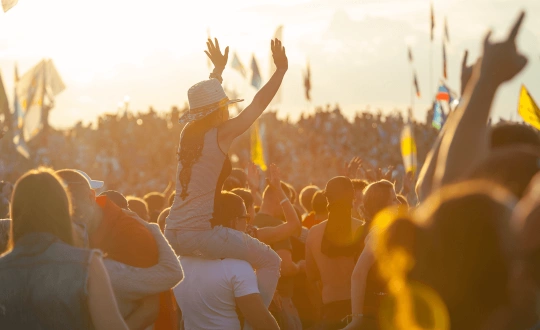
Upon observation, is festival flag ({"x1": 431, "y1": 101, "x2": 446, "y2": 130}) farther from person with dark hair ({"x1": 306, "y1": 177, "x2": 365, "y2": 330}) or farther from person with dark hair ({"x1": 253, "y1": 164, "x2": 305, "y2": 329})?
person with dark hair ({"x1": 306, "y1": 177, "x2": 365, "y2": 330})

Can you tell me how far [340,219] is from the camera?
680 cm

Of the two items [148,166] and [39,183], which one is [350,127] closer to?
[148,166]

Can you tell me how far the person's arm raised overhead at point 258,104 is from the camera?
5.42m

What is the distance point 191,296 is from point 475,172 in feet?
11.5

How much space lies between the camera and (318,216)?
864 centimetres

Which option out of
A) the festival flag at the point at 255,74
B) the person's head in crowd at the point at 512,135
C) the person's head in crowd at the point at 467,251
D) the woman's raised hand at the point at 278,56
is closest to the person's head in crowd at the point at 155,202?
the woman's raised hand at the point at 278,56

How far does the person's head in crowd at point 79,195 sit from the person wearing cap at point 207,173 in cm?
78

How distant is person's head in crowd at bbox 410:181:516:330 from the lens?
2.40 metres

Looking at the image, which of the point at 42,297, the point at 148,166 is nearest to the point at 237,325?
the point at 42,297

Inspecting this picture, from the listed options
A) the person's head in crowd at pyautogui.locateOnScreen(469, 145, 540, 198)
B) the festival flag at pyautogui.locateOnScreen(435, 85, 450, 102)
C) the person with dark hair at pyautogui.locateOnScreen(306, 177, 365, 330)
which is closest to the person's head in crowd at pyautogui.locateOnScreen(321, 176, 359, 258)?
the person with dark hair at pyautogui.locateOnScreen(306, 177, 365, 330)

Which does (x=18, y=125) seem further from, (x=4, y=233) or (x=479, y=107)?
(x=479, y=107)

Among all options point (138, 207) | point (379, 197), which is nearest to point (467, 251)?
point (379, 197)

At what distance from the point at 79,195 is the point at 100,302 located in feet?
4.32

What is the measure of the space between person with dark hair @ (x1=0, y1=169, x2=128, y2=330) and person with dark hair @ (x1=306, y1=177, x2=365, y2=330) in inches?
129
